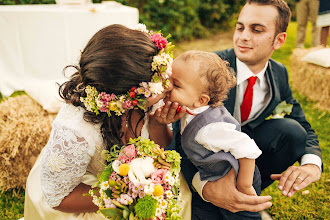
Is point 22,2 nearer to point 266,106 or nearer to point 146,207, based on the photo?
point 266,106

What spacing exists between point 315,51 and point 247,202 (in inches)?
168

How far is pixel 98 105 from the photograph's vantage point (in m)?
1.71

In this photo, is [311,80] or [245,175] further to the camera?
[311,80]

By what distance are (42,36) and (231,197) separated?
4.52m

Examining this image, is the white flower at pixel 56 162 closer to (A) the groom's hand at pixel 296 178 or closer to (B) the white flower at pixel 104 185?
(B) the white flower at pixel 104 185

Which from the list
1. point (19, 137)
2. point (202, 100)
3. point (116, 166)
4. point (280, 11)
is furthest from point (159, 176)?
point (280, 11)

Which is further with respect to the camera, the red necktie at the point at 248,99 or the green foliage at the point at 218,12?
the green foliage at the point at 218,12

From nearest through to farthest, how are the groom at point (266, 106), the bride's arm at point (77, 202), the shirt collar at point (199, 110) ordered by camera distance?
the bride's arm at point (77, 202)
the shirt collar at point (199, 110)
the groom at point (266, 106)

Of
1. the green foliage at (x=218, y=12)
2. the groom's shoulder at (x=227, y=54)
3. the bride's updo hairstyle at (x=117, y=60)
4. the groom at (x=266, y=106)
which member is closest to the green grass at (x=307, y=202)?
the groom at (x=266, y=106)

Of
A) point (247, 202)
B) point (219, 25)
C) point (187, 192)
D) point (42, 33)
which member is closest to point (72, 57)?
point (42, 33)

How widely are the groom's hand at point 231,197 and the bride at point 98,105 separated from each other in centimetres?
57

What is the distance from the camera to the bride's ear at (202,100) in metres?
2.03

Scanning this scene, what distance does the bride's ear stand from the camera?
79.9 inches

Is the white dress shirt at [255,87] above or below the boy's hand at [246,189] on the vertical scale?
above
